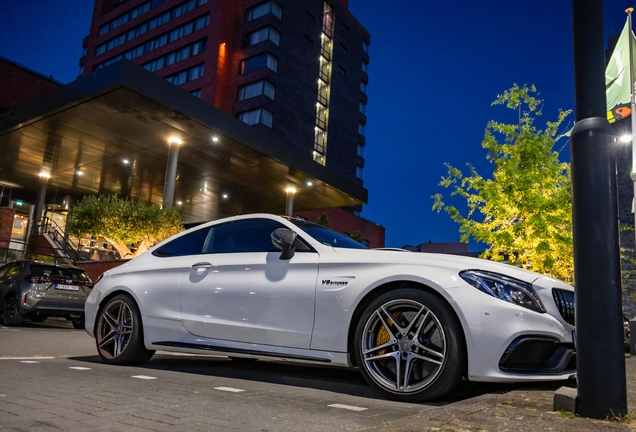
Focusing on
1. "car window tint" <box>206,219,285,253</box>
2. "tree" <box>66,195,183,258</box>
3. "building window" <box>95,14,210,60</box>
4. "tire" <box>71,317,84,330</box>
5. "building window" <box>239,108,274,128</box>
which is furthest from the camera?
"building window" <box>95,14,210,60</box>

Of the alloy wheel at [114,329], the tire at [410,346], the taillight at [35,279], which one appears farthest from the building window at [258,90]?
the tire at [410,346]

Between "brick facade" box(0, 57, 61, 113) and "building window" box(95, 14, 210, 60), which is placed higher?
"building window" box(95, 14, 210, 60)

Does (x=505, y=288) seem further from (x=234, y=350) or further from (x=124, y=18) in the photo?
(x=124, y=18)

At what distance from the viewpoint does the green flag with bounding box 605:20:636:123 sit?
558 inches

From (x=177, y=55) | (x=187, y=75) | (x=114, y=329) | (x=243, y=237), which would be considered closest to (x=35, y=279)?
(x=114, y=329)

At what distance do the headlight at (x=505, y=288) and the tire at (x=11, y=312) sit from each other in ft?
35.9

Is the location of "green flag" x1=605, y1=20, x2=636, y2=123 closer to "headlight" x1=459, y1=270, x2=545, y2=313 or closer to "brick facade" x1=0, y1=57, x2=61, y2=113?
"headlight" x1=459, y1=270, x2=545, y2=313

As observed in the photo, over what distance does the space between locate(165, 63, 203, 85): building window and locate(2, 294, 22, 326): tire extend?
38.3m

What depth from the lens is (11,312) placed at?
11672 millimetres

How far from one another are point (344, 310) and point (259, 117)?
4114cm

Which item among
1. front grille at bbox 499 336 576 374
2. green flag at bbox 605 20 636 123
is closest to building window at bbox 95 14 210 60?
green flag at bbox 605 20 636 123

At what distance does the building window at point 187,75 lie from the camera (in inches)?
1871

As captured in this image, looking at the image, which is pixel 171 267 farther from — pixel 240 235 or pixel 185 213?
pixel 185 213

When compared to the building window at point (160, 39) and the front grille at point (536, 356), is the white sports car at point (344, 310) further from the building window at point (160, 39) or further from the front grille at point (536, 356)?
the building window at point (160, 39)
